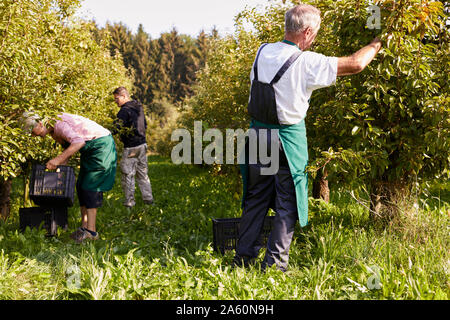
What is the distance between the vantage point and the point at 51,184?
421cm

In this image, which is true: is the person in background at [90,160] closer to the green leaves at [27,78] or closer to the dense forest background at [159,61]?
the green leaves at [27,78]

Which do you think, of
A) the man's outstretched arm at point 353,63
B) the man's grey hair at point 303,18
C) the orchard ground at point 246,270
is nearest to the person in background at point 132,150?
the orchard ground at point 246,270


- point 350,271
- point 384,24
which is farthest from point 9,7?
point 350,271

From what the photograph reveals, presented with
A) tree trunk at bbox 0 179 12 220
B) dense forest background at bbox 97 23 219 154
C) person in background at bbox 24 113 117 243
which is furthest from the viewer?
dense forest background at bbox 97 23 219 154

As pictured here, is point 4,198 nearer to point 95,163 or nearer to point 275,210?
point 95,163

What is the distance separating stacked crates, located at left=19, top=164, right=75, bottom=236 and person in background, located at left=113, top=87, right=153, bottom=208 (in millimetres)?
1692

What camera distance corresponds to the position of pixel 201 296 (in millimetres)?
2545

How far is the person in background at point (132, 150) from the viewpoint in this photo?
6301 mm

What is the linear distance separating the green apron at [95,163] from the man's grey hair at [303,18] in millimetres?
2593

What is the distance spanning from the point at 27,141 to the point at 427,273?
3.82 meters

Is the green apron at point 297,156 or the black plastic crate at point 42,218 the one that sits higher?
the green apron at point 297,156

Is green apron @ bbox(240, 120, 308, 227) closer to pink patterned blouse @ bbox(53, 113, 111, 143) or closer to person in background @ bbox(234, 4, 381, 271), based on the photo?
person in background @ bbox(234, 4, 381, 271)

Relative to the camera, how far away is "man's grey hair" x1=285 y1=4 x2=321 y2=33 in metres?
2.71

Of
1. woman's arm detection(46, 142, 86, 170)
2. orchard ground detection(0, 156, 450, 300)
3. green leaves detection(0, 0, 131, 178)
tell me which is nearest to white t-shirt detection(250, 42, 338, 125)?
orchard ground detection(0, 156, 450, 300)
